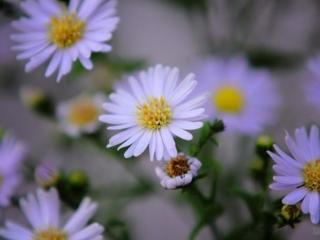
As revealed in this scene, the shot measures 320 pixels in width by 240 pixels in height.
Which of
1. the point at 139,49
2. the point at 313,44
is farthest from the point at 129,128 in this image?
the point at 139,49

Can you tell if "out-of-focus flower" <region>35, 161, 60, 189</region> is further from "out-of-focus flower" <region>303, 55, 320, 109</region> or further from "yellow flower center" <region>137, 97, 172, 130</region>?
"out-of-focus flower" <region>303, 55, 320, 109</region>

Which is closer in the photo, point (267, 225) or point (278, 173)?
point (278, 173)

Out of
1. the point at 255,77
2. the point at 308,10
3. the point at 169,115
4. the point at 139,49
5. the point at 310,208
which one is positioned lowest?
the point at 310,208

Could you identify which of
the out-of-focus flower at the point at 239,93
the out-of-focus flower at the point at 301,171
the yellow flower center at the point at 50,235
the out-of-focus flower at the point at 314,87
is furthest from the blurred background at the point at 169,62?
the out-of-focus flower at the point at 301,171

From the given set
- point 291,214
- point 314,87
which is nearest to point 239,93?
point 314,87

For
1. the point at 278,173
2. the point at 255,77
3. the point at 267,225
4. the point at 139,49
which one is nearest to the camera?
the point at 278,173

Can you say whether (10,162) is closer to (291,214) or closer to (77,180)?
(77,180)

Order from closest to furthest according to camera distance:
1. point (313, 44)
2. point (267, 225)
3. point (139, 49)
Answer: point (267, 225) → point (313, 44) → point (139, 49)

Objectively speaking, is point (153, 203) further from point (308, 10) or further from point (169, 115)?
point (169, 115)
